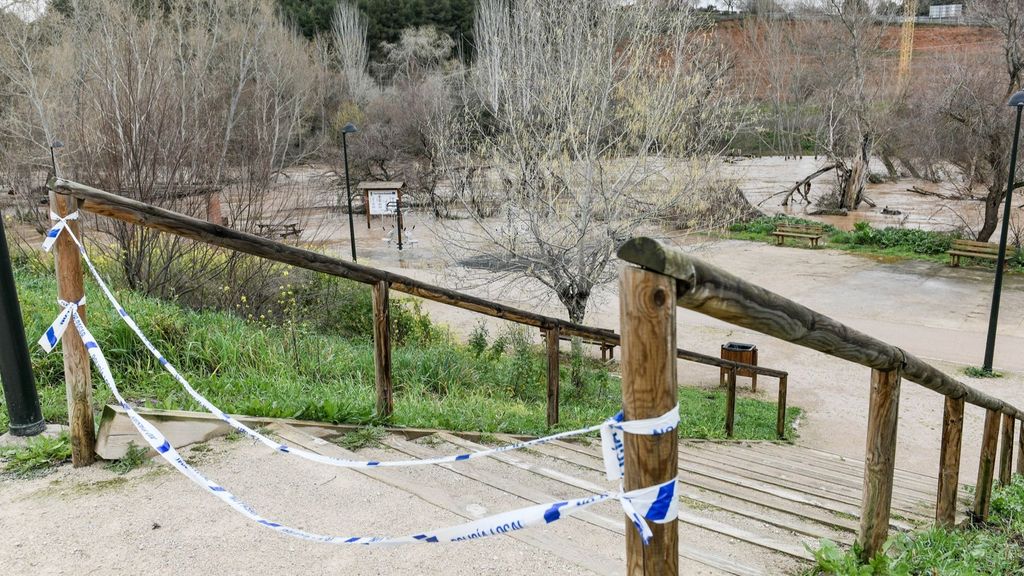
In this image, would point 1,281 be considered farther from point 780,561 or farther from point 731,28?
point 731,28

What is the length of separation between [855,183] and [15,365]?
30.3 metres

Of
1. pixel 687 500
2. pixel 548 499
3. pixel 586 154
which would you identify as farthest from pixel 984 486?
pixel 586 154

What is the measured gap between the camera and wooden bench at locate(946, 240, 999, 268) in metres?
20.5

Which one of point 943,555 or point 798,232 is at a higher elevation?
point 943,555

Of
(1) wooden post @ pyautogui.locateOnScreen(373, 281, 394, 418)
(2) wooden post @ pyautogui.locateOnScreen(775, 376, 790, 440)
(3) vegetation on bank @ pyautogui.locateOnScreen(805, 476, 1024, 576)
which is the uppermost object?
(1) wooden post @ pyautogui.locateOnScreen(373, 281, 394, 418)

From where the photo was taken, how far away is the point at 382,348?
13.8 ft

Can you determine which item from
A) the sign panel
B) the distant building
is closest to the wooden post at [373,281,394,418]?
the sign panel

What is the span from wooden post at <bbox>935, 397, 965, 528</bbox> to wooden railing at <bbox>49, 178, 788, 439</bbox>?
235cm

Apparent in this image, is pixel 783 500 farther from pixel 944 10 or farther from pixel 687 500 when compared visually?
pixel 944 10

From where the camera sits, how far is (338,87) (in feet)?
144

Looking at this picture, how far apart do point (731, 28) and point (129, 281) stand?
53.6 metres

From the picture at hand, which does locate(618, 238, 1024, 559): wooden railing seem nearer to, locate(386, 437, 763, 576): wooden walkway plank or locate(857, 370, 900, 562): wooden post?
locate(857, 370, 900, 562): wooden post

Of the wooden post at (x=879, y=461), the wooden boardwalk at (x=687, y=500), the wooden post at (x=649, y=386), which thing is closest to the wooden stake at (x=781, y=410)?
the wooden boardwalk at (x=687, y=500)

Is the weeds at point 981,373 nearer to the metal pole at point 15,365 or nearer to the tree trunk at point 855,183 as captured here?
the metal pole at point 15,365
